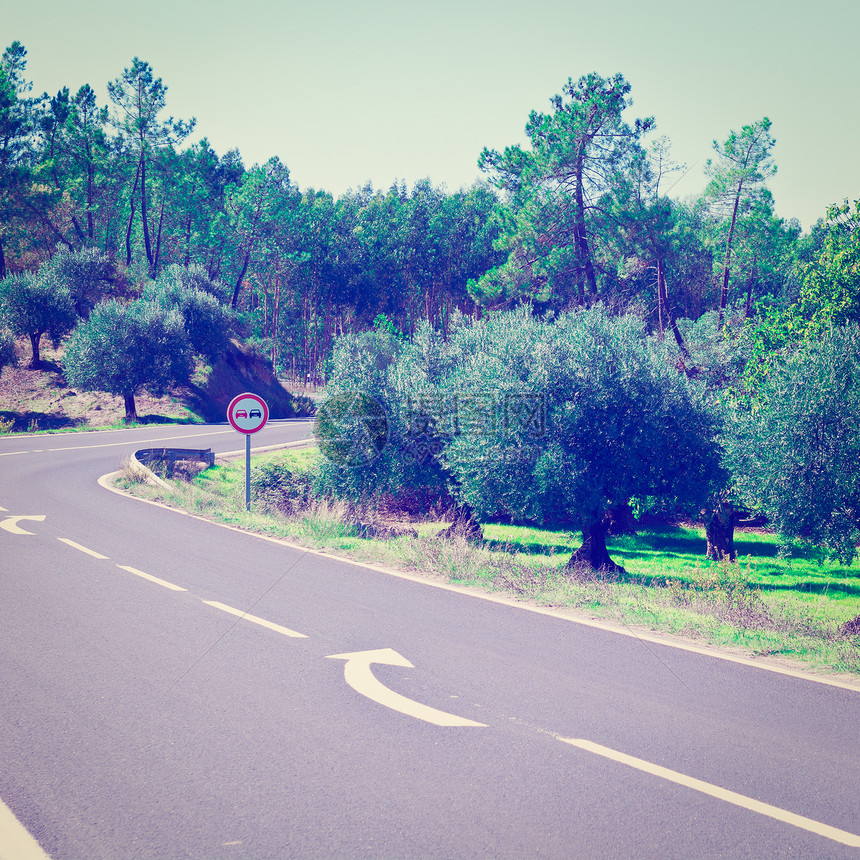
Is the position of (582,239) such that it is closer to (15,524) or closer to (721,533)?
(721,533)

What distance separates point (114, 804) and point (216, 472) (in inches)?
797

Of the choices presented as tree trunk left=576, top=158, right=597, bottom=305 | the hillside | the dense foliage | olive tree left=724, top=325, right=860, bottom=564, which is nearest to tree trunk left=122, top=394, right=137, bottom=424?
the hillside

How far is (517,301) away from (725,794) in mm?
36580

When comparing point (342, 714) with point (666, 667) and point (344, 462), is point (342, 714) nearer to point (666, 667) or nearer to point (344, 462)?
point (666, 667)

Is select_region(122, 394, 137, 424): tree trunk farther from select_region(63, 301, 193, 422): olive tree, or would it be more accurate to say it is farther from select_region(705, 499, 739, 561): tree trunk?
select_region(705, 499, 739, 561): tree trunk

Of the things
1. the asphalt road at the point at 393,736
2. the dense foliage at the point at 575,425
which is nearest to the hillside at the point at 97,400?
the dense foliage at the point at 575,425

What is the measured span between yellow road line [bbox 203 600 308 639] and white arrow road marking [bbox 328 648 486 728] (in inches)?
30.8

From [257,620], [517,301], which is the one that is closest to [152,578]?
[257,620]

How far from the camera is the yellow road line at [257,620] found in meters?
6.66

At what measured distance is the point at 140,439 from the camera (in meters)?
30.5

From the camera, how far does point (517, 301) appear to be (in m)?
39.1

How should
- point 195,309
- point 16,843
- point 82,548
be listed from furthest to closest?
point 195,309 < point 82,548 < point 16,843

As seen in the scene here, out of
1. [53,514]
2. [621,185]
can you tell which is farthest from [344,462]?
[621,185]

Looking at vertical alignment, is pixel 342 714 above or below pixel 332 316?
below
